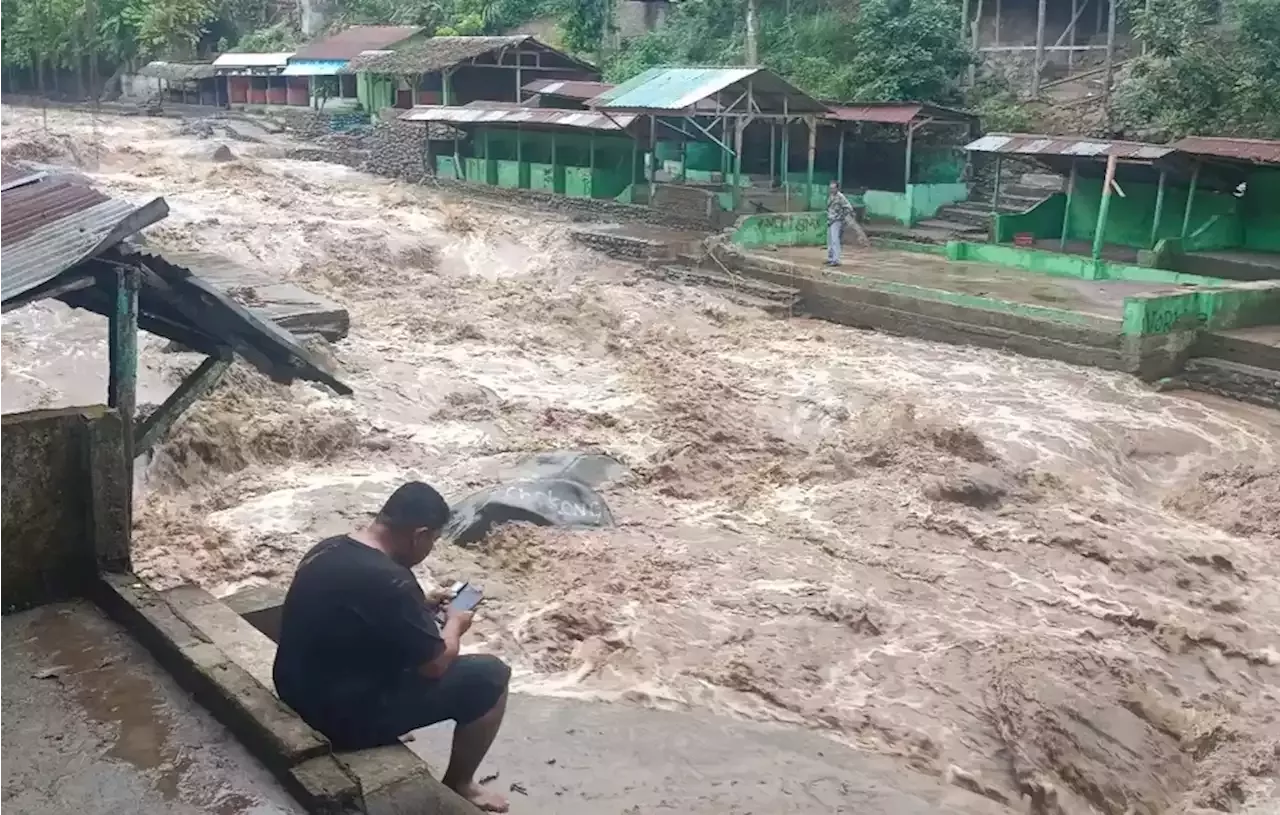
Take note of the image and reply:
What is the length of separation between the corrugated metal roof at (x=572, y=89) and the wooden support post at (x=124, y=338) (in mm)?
23129

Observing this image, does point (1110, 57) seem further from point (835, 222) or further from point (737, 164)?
point (835, 222)

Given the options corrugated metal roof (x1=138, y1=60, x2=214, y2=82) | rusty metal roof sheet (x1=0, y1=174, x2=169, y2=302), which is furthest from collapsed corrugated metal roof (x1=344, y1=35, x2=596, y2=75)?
rusty metal roof sheet (x1=0, y1=174, x2=169, y2=302)

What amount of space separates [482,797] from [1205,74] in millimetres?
19343

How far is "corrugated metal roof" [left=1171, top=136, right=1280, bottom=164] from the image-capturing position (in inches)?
610

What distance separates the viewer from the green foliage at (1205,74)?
62.6 ft

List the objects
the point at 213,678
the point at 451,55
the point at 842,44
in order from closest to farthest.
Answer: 1. the point at 213,678
2. the point at 842,44
3. the point at 451,55

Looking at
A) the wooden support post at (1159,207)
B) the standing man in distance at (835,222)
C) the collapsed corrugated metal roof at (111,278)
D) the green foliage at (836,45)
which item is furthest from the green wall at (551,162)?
the collapsed corrugated metal roof at (111,278)

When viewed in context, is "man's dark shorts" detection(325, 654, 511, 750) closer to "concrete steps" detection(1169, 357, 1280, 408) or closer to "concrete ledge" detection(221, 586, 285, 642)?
"concrete ledge" detection(221, 586, 285, 642)

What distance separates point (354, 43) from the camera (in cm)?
3900

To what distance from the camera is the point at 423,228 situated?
22328mm

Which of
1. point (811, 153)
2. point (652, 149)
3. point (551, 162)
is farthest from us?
point (551, 162)

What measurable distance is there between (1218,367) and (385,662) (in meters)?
12.4

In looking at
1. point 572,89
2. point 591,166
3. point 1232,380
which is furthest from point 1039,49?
point 1232,380

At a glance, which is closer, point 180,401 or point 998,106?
→ point 180,401
